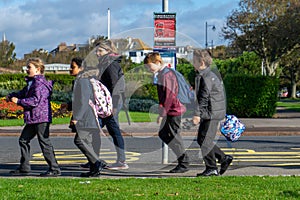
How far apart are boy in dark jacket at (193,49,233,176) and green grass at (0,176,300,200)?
844 millimetres

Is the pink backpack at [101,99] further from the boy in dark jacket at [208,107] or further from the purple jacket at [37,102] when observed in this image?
the boy in dark jacket at [208,107]

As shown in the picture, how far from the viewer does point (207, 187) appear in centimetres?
728

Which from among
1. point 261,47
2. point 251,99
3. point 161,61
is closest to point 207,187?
point 161,61

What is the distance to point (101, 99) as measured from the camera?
354 inches

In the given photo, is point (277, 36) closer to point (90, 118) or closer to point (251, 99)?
point (251, 99)

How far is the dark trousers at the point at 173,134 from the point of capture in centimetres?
935

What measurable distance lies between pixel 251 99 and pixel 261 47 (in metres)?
19.0

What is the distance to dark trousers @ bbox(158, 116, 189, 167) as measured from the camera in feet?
30.7

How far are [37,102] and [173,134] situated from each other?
216 cm

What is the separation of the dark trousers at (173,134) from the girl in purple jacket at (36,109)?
1761 mm

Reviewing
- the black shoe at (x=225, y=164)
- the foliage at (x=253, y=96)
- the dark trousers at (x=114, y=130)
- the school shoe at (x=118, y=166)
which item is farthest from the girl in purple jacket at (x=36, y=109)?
the foliage at (x=253, y=96)

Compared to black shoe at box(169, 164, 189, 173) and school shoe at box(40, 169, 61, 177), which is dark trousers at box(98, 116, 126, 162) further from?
school shoe at box(40, 169, 61, 177)

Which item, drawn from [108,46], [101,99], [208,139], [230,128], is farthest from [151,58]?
[230,128]

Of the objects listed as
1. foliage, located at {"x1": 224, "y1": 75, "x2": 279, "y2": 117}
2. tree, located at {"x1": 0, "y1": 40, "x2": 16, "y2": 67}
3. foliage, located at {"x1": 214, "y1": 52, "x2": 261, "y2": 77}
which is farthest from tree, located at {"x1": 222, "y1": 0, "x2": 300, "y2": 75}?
tree, located at {"x1": 0, "y1": 40, "x2": 16, "y2": 67}
